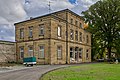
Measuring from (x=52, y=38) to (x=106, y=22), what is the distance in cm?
2511

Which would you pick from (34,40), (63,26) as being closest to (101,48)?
(63,26)

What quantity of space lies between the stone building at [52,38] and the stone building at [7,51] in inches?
43.9

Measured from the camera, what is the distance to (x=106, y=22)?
55.2 meters

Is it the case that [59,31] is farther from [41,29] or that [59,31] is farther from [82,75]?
[82,75]

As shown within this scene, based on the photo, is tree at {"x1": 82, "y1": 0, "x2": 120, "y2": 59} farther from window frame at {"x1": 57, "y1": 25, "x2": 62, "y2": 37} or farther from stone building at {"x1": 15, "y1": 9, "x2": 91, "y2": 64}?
window frame at {"x1": 57, "y1": 25, "x2": 62, "y2": 37}

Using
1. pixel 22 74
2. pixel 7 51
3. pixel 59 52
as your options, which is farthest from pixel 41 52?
pixel 22 74

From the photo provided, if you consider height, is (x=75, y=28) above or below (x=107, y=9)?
below

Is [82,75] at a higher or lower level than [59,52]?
lower

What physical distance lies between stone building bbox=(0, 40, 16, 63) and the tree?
23429mm

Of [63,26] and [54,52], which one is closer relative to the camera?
[54,52]

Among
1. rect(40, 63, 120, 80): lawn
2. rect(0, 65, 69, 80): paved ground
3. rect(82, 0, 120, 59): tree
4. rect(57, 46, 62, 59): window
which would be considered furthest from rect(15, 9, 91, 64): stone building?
rect(40, 63, 120, 80): lawn

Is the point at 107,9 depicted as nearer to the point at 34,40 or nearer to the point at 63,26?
the point at 63,26

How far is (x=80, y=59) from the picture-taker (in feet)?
148

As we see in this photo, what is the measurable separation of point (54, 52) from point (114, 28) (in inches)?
1029
